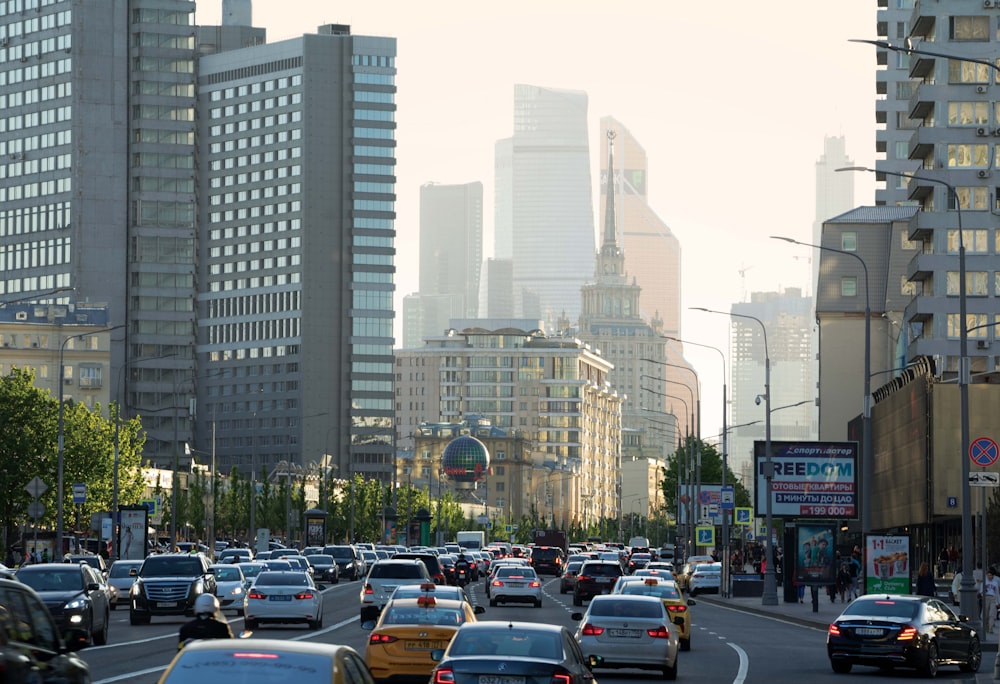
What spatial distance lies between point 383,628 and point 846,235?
4390 inches

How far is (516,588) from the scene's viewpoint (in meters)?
54.9

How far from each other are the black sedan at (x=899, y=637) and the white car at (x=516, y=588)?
24130 mm

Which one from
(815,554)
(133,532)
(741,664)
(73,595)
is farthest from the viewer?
(133,532)

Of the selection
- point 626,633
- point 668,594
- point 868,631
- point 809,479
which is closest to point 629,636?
point 626,633

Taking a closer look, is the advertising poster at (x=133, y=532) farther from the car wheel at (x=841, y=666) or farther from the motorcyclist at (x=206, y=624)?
the motorcyclist at (x=206, y=624)

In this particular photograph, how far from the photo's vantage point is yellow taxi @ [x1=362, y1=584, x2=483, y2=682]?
23562 millimetres

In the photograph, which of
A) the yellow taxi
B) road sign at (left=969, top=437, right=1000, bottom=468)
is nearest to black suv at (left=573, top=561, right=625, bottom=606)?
road sign at (left=969, top=437, right=1000, bottom=468)

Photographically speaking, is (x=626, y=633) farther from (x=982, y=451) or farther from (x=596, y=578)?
(x=596, y=578)

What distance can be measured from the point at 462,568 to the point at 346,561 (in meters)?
13.4

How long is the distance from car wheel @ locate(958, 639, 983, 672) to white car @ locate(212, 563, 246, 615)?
2078cm

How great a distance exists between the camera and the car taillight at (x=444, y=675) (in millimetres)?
17156

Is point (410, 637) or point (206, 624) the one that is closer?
point (206, 624)

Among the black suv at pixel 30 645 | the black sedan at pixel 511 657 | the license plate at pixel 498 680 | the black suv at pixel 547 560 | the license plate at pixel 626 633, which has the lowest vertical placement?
the black suv at pixel 547 560

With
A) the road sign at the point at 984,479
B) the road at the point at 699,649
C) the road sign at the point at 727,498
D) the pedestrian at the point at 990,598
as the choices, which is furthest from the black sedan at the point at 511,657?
the road sign at the point at 727,498
